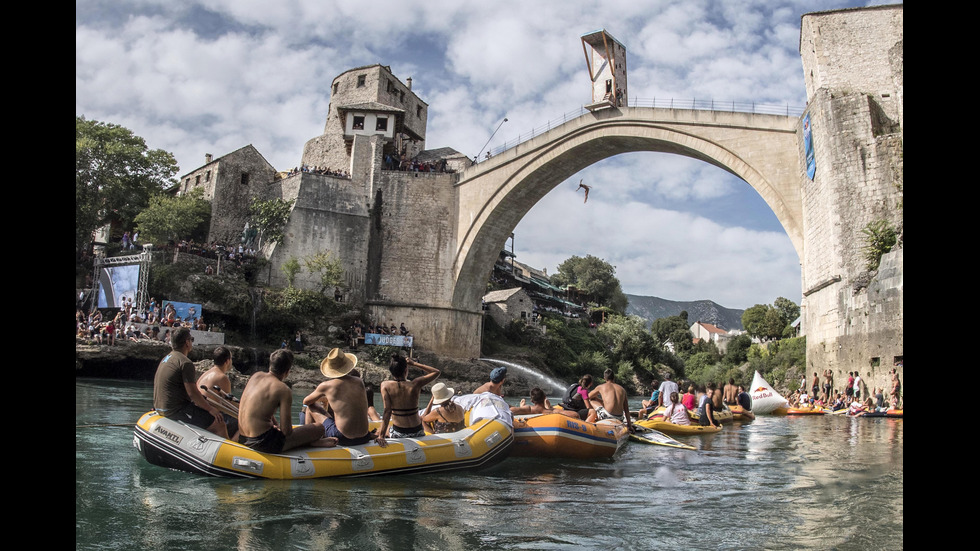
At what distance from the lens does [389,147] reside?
31.5 m

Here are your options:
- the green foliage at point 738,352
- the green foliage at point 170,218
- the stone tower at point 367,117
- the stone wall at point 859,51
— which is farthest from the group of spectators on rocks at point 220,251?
the green foliage at point 738,352

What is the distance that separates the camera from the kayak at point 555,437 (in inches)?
298

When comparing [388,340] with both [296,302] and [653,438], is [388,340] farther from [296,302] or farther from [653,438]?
[653,438]

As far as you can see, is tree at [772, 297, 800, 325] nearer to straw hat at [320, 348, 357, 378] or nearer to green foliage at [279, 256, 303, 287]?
green foliage at [279, 256, 303, 287]

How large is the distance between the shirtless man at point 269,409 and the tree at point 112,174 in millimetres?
23378

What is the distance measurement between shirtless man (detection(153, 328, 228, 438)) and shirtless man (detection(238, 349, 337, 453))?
45 centimetres

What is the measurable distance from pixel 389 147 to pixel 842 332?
70.3 feet

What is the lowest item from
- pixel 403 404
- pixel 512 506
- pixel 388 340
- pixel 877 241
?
pixel 512 506

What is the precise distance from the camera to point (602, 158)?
83.6 feet

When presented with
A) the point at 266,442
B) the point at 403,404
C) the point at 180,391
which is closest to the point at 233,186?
the point at 403,404

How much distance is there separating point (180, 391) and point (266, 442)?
92cm

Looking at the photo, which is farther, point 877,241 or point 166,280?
point 166,280

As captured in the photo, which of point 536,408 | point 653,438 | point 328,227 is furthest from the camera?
point 328,227
